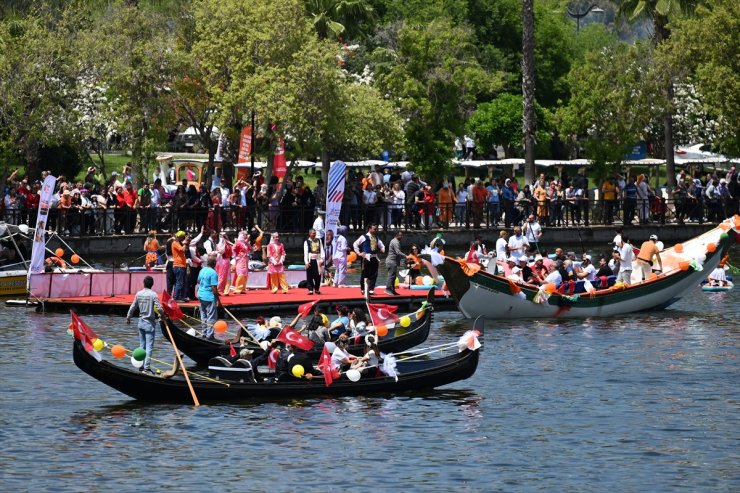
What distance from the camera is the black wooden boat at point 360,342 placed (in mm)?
30797

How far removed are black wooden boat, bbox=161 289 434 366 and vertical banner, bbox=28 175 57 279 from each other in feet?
26.3

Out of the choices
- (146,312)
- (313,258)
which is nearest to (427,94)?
(313,258)

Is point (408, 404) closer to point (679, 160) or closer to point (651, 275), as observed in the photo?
point (651, 275)

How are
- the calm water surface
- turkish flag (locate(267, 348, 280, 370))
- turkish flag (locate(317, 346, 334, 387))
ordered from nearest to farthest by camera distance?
1. the calm water surface
2. turkish flag (locate(317, 346, 334, 387))
3. turkish flag (locate(267, 348, 280, 370))

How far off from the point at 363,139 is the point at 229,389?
3041 centimetres

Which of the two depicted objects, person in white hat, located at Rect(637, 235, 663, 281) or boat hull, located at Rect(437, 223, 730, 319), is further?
person in white hat, located at Rect(637, 235, 663, 281)

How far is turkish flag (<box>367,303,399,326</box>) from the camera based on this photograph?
102 ft

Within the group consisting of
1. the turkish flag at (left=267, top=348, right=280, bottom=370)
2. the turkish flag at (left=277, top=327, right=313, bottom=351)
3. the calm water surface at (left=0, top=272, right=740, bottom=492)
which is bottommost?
the calm water surface at (left=0, top=272, right=740, bottom=492)

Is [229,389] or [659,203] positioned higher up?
[659,203]

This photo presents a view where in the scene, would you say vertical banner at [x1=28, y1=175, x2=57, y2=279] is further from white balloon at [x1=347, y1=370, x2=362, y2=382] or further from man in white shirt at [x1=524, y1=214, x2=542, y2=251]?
man in white shirt at [x1=524, y1=214, x2=542, y2=251]

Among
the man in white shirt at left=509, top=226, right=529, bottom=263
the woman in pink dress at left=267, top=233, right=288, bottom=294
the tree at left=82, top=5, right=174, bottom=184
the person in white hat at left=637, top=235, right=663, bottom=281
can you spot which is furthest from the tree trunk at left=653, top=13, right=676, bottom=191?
the woman in pink dress at left=267, top=233, right=288, bottom=294

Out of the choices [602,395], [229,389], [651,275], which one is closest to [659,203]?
[651,275]

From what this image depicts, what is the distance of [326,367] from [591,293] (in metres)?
12.9

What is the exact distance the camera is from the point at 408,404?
92.3 feet
